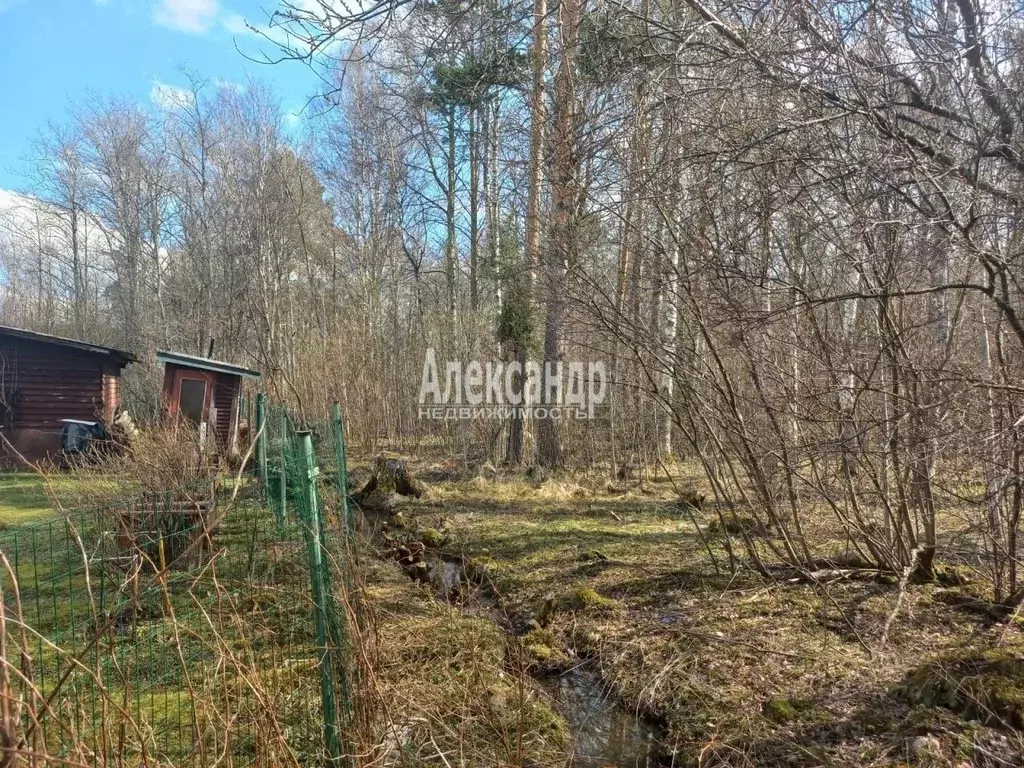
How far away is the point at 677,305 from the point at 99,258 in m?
30.2

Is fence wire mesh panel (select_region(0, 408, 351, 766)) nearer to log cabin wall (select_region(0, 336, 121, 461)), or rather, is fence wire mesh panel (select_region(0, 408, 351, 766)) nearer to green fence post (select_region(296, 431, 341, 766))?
green fence post (select_region(296, 431, 341, 766))

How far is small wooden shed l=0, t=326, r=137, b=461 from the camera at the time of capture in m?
13.4

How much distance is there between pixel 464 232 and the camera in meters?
16.6

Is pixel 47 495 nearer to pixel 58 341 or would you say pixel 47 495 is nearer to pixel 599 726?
pixel 599 726

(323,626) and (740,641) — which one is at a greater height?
(323,626)

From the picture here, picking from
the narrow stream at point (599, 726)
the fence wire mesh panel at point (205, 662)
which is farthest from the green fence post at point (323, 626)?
the narrow stream at point (599, 726)

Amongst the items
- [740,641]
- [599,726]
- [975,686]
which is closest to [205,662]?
[599,726]

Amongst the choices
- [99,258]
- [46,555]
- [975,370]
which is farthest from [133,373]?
[975,370]

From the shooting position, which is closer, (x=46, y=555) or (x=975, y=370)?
(x=975, y=370)

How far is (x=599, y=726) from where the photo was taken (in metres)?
3.56

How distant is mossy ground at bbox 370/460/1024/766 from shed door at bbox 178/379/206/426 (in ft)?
25.6

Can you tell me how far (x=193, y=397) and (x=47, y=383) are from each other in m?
4.50

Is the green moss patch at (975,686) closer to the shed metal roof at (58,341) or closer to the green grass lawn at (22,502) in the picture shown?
the green grass lawn at (22,502)

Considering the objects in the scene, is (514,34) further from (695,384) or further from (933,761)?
(933,761)
